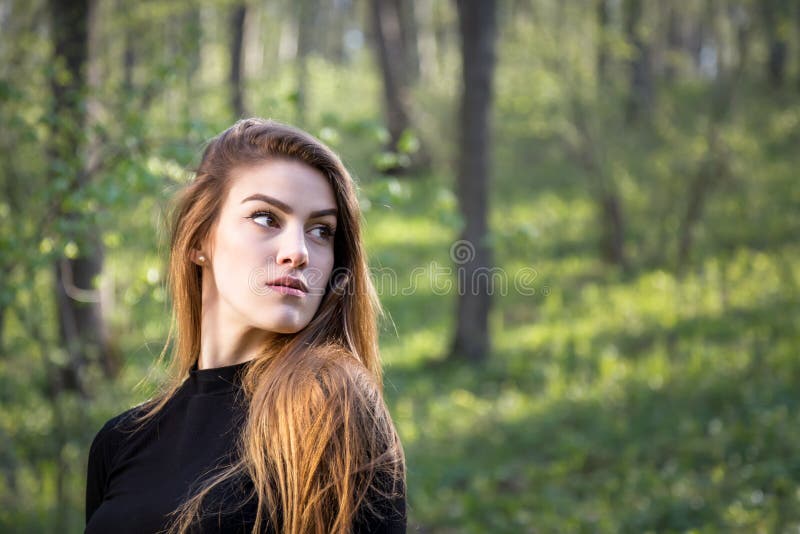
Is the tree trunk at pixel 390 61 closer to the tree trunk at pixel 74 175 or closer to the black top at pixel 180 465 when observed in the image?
the tree trunk at pixel 74 175

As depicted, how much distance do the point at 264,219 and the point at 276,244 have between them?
0.08 meters

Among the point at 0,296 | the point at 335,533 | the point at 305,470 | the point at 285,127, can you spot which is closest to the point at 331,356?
the point at 305,470

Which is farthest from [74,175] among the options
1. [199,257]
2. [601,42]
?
[601,42]

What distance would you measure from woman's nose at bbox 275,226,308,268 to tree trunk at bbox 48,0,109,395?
7.81 ft

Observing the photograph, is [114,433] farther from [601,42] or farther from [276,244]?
[601,42]

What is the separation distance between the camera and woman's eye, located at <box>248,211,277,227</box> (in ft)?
6.38

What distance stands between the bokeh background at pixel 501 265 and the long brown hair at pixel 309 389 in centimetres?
→ 37

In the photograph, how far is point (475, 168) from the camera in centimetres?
998

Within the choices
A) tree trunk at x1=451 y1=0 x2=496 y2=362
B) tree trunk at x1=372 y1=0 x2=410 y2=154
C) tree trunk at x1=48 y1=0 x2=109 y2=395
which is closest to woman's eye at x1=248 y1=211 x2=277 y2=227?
tree trunk at x1=48 y1=0 x2=109 y2=395

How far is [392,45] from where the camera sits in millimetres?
18125

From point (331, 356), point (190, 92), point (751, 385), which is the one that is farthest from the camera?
point (190, 92)

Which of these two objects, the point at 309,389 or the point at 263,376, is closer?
the point at 309,389

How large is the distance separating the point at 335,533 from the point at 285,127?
3.16ft

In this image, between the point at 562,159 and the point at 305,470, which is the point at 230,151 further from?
the point at 562,159
